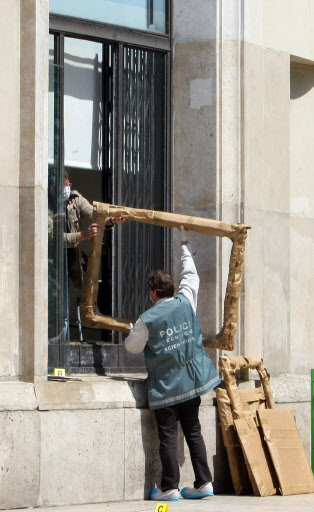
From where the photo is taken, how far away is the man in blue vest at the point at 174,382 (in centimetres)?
970

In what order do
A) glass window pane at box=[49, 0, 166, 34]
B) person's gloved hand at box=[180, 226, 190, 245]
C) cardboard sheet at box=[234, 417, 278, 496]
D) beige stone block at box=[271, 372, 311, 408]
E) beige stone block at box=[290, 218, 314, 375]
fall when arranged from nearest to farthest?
cardboard sheet at box=[234, 417, 278, 496] → person's gloved hand at box=[180, 226, 190, 245] → glass window pane at box=[49, 0, 166, 34] → beige stone block at box=[271, 372, 311, 408] → beige stone block at box=[290, 218, 314, 375]

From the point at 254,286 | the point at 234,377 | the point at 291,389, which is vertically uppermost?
the point at 254,286

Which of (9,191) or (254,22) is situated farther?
(254,22)

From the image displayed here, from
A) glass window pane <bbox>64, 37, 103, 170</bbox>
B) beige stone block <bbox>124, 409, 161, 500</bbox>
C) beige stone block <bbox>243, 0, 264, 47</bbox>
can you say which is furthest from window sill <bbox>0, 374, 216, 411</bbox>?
beige stone block <bbox>243, 0, 264, 47</bbox>

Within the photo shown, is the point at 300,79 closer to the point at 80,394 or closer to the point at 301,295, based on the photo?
the point at 301,295

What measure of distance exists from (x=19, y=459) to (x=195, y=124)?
3810mm

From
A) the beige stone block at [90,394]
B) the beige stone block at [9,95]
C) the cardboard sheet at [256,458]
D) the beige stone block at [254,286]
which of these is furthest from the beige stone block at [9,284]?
the beige stone block at [254,286]

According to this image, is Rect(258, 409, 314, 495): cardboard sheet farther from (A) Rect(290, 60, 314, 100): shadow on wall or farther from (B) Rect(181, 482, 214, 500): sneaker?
(A) Rect(290, 60, 314, 100): shadow on wall

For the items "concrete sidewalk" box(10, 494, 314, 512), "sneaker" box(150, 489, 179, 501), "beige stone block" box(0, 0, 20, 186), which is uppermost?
"beige stone block" box(0, 0, 20, 186)

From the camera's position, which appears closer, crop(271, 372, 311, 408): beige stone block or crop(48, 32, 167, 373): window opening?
crop(48, 32, 167, 373): window opening

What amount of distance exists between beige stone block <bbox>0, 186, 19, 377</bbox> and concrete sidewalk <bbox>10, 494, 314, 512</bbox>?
44.2 inches

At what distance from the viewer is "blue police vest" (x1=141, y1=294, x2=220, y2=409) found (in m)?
9.72

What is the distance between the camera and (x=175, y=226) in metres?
10.5

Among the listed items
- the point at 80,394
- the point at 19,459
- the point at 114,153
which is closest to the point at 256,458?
the point at 80,394
